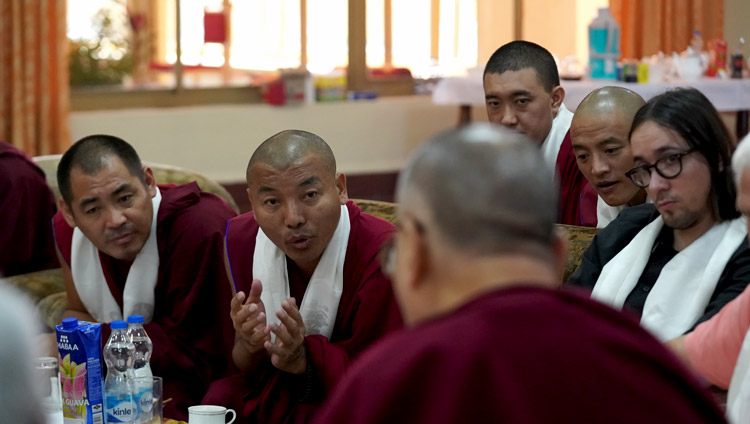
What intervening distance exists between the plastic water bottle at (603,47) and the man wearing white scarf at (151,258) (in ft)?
10.7

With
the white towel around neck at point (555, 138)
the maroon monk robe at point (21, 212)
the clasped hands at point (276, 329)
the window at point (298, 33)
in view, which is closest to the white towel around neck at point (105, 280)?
the maroon monk robe at point (21, 212)

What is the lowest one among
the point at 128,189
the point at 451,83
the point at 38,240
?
the point at 38,240

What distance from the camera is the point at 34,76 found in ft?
19.2

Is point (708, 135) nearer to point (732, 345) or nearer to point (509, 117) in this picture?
point (732, 345)

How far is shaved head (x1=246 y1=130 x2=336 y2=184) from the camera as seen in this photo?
2.84m

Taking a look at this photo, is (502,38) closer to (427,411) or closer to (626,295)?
(626,295)

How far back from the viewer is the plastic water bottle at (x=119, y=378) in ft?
8.09

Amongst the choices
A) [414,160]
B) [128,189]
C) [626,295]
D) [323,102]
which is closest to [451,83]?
[323,102]

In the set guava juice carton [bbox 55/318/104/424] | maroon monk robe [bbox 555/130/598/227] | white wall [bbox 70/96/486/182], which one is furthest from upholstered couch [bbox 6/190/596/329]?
white wall [bbox 70/96/486/182]

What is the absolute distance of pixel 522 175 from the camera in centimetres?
124

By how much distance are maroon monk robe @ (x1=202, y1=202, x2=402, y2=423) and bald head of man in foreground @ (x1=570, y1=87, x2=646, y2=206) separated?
0.66 meters

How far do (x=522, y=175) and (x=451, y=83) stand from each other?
17.8 feet

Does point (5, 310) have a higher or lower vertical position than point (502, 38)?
lower

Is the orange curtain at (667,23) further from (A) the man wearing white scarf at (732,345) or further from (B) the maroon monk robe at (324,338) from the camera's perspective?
(A) the man wearing white scarf at (732,345)
